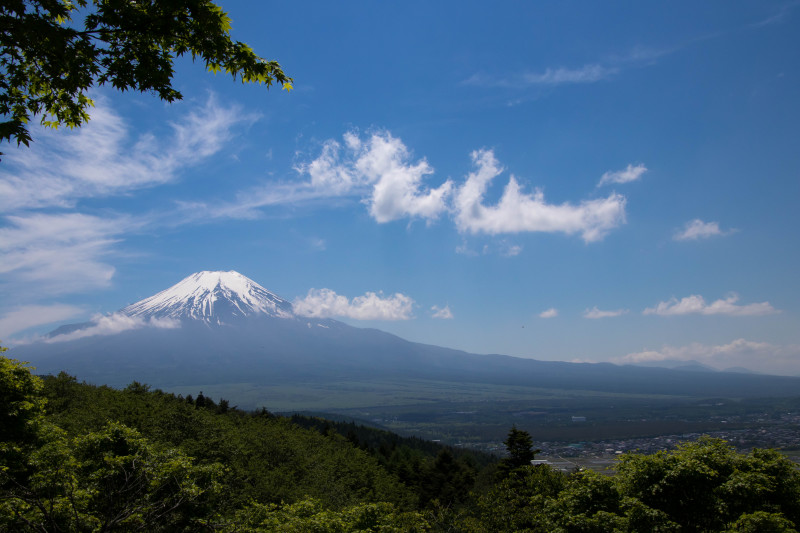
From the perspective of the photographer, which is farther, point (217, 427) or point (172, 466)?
point (217, 427)

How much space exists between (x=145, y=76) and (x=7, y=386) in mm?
15641

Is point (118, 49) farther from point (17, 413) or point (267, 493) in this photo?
point (267, 493)

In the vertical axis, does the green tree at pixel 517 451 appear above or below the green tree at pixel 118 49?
below

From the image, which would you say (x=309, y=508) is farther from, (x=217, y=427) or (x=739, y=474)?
(x=217, y=427)

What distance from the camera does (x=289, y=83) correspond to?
5297 millimetres

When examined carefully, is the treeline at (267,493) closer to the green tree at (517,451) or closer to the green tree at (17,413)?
the green tree at (17,413)

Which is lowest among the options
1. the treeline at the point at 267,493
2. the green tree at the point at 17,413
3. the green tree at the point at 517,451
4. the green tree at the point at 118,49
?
the green tree at the point at 517,451

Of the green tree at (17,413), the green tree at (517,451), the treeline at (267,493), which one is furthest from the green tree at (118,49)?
the green tree at (517,451)

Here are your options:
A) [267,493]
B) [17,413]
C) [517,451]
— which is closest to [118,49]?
[17,413]

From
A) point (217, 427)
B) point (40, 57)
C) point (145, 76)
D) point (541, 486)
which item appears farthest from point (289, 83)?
point (217, 427)

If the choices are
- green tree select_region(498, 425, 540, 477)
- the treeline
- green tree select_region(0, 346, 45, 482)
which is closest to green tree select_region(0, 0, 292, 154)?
the treeline

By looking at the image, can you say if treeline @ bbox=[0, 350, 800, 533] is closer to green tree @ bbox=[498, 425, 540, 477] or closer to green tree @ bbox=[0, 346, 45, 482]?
green tree @ bbox=[0, 346, 45, 482]

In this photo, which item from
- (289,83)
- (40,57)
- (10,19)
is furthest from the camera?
(289,83)

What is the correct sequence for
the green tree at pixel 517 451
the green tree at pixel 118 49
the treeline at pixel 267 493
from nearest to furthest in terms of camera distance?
the green tree at pixel 118 49 < the treeline at pixel 267 493 < the green tree at pixel 517 451
